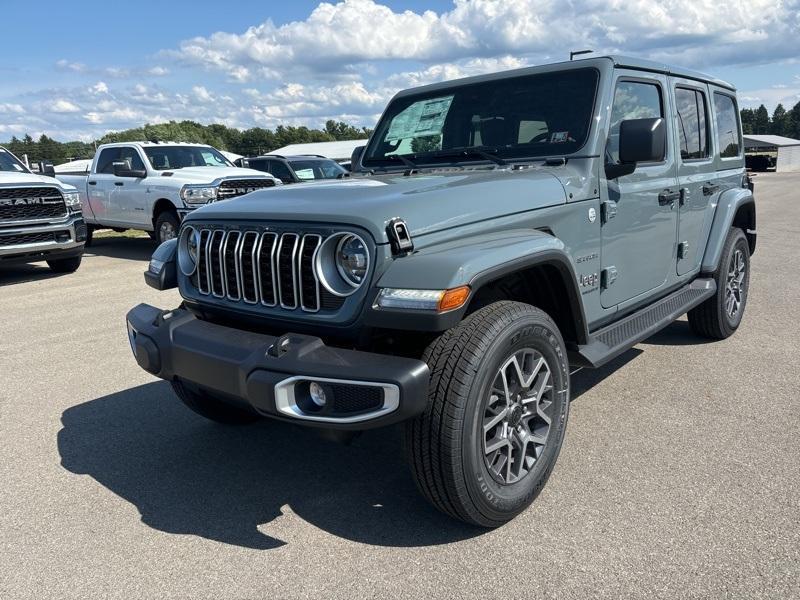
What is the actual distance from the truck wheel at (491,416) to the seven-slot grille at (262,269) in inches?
22.6

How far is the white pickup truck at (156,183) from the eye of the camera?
35.5 feet

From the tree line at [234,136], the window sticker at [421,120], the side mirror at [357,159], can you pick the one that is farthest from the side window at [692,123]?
the tree line at [234,136]

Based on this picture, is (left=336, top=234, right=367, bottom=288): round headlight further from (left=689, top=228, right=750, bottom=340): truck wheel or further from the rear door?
(left=689, top=228, right=750, bottom=340): truck wheel

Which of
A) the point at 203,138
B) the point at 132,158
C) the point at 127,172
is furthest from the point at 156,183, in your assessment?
the point at 203,138

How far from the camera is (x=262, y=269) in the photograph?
2.96 m

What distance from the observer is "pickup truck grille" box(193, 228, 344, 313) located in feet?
9.12

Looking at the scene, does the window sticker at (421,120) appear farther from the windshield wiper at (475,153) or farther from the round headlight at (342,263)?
the round headlight at (342,263)

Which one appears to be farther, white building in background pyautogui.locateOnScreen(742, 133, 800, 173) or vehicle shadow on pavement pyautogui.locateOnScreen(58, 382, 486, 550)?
white building in background pyautogui.locateOnScreen(742, 133, 800, 173)

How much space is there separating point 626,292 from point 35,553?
10.8 ft

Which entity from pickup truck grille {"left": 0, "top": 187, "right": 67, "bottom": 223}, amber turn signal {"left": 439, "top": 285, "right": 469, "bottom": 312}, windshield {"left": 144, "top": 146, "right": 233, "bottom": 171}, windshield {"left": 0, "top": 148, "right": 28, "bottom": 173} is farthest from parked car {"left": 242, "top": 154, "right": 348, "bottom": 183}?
amber turn signal {"left": 439, "top": 285, "right": 469, "bottom": 312}

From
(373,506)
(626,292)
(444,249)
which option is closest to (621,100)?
(626,292)

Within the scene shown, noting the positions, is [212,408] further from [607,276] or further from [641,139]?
[641,139]

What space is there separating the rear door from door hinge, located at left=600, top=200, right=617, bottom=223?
1059 millimetres

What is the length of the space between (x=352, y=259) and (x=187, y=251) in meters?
1.22
